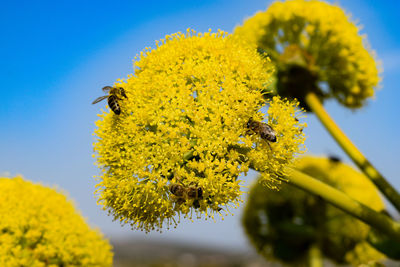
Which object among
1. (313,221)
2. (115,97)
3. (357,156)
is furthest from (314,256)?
(115,97)

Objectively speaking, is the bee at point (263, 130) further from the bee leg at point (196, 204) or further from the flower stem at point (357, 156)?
the flower stem at point (357, 156)

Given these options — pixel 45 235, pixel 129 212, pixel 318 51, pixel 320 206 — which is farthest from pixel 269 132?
pixel 320 206

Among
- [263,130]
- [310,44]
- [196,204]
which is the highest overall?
[310,44]

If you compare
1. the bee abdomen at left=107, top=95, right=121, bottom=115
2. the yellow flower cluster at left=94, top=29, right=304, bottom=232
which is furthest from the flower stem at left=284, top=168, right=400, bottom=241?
the bee abdomen at left=107, top=95, right=121, bottom=115

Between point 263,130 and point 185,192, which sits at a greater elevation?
point 263,130

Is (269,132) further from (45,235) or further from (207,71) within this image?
(45,235)

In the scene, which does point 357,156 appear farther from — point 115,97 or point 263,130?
point 115,97
